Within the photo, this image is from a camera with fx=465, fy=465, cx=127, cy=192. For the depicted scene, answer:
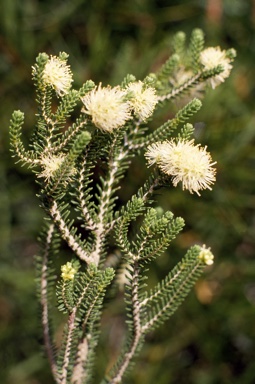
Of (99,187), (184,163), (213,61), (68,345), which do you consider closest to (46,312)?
(68,345)

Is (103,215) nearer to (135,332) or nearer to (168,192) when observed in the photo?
(135,332)

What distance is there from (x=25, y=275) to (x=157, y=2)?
97 centimetres

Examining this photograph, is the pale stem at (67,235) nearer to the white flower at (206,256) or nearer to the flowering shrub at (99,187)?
the flowering shrub at (99,187)

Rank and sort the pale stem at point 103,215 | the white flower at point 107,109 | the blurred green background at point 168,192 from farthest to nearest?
the blurred green background at point 168,192 < the pale stem at point 103,215 < the white flower at point 107,109

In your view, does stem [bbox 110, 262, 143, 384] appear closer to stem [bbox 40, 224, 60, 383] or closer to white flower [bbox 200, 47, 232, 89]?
stem [bbox 40, 224, 60, 383]

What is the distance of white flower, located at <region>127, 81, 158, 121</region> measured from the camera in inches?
25.9

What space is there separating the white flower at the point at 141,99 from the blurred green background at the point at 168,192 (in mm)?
499

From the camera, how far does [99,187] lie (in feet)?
2.31

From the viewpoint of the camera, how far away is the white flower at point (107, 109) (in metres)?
0.61

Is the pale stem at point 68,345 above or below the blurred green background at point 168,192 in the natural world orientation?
below

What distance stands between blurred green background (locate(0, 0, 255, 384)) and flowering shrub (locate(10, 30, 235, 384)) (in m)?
0.48

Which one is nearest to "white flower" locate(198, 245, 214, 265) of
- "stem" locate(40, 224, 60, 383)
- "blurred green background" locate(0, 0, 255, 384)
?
"stem" locate(40, 224, 60, 383)

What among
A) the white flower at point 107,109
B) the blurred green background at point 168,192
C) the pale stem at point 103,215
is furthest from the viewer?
the blurred green background at point 168,192

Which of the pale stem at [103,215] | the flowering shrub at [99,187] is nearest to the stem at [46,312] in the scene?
the flowering shrub at [99,187]
